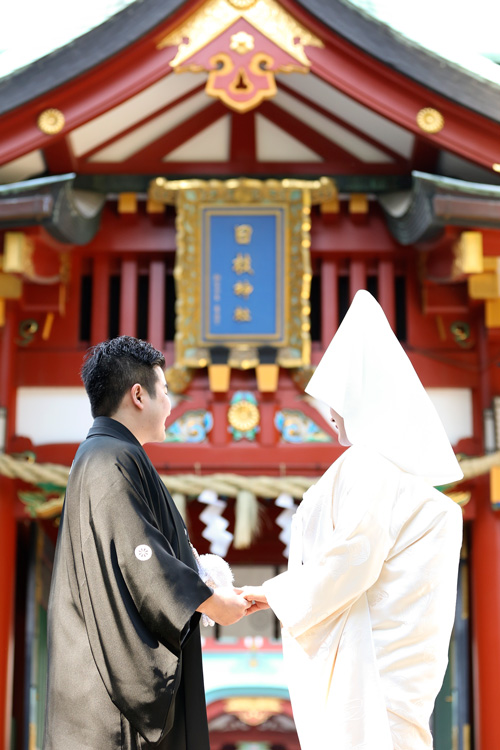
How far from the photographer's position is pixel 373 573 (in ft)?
9.27

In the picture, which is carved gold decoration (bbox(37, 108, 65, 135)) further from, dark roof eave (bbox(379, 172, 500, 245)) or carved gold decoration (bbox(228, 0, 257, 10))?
dark roof eave (bbox(379, 172, 500, 245))

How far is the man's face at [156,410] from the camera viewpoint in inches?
117

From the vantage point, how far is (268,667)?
272 inches

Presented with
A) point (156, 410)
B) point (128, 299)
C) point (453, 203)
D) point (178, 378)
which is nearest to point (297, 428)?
point (178, 378)

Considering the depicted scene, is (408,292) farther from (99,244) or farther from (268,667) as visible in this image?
(268,667)

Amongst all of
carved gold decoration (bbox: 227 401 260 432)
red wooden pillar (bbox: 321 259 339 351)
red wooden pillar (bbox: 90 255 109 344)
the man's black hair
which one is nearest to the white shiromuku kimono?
the man's black hair

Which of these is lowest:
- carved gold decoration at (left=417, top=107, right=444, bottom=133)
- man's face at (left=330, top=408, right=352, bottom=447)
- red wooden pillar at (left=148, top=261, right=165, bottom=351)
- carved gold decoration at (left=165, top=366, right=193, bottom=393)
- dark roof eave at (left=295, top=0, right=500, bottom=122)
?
man's face at (left=330, top=408, right=352, bottom=447)

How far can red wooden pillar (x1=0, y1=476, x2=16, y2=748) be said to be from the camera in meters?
5.39

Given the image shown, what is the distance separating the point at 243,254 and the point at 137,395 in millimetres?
2721

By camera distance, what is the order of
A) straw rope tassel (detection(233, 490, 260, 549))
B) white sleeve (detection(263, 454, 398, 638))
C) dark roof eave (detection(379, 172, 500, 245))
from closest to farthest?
white sleeve (detection(263, 454, 398, 638)) → dark roof eave (detection(379, 172, 500, 245)) → straw rope tassel (detection(233, 490, 260, 549))

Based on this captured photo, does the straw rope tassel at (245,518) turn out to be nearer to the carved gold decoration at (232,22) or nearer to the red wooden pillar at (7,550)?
the red wooden pillar at (7,550)

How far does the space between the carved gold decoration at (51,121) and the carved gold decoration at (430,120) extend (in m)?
1.79

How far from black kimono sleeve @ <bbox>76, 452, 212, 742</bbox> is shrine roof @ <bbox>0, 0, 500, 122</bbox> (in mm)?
3048

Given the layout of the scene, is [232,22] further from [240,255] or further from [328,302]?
[328,302]
